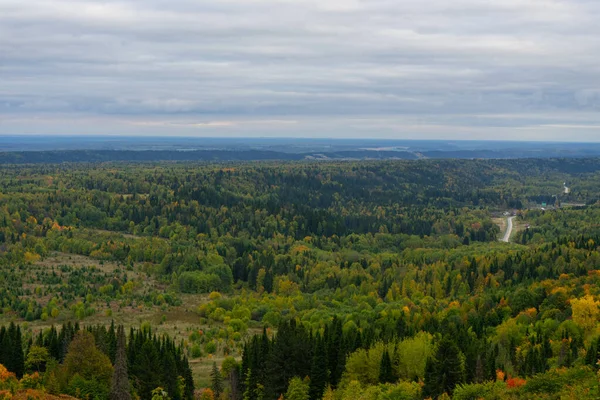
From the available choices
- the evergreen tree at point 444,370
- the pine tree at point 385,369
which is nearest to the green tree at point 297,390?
the pine tree at point 385,369

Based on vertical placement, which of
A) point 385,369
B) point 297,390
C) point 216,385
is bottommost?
point 216,385

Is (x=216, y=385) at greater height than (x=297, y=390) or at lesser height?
lesser

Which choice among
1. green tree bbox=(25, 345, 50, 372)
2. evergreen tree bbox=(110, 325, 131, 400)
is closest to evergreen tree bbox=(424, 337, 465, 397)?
evergreen tree bbox=(110, 325, 131, 400)

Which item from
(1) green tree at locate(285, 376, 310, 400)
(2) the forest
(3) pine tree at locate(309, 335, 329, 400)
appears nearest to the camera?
(2) the forest

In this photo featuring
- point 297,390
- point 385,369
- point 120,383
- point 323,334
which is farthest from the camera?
point 323,334

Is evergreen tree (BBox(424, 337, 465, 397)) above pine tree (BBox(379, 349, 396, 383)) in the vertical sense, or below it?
above

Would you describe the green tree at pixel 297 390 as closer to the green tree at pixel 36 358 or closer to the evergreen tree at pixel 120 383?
the evergreen tree at pixel 120 383

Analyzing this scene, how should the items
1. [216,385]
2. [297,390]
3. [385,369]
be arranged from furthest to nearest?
[216,385], [385,369], [297,390]

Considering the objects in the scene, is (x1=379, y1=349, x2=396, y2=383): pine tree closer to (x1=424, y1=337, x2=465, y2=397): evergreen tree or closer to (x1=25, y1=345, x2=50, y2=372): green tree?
(x1=424, y1=337, x2=465, y2=397): evergreen tree

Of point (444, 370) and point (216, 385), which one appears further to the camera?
point (216, 385)

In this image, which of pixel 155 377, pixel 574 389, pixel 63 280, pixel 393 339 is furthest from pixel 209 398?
pixel 63 280

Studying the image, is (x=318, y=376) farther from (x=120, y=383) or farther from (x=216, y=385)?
(x=120, y=383)

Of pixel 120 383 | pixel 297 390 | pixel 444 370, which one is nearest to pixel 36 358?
pixel 120 383
